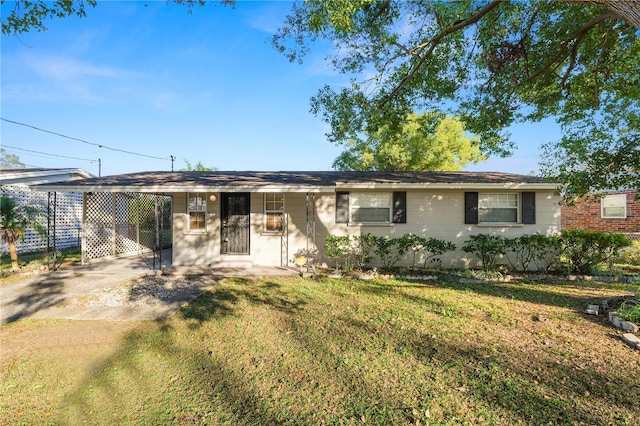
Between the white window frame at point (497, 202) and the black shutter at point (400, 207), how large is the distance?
7.63 feet

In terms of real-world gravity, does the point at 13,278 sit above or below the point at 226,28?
below

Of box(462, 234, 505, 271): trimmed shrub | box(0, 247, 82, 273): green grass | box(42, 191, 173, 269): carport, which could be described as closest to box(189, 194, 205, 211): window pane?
box(42, 191, 173, 269): carport

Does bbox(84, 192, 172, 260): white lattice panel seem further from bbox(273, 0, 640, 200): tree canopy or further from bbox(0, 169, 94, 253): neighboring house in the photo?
bbox(273, 0, 640, 200): tree canopy

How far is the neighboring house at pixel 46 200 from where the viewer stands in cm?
1065

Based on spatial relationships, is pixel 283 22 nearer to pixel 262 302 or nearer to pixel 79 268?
pixel 262 302

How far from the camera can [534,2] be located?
746cm

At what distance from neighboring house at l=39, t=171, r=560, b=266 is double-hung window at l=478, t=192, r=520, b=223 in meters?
0.03

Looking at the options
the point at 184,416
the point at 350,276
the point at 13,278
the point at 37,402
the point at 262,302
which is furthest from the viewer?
the point at 350,276

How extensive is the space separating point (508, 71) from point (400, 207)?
468cm

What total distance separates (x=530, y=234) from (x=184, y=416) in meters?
10.0

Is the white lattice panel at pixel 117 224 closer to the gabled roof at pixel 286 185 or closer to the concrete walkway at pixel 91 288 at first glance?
the concrete walkway at pixel 91 288

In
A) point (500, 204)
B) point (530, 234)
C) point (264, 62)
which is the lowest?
point (530, 234)

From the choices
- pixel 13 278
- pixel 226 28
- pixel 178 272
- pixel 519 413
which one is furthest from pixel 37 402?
pixel 226 28

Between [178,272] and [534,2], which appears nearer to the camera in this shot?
[534,2]
